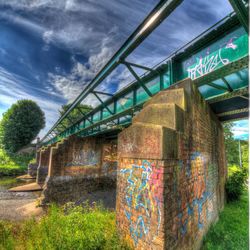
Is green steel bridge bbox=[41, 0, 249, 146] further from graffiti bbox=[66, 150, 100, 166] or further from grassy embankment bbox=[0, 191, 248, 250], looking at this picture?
graffiti bbox=[66, 150, 100, 166]

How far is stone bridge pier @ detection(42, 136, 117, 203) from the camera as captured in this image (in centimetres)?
981

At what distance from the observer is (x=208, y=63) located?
3.31m

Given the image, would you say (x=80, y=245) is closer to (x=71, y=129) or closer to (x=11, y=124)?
(x=71, y=129)

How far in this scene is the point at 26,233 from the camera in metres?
4.27

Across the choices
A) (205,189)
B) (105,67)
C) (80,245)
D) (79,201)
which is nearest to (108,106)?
(105,67)

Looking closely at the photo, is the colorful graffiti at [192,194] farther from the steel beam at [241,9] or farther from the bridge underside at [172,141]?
the steel beam at [241,9]

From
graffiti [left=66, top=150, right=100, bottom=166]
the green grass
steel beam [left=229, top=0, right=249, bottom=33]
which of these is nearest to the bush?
the green grass

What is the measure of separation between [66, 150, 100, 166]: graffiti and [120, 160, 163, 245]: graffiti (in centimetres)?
878

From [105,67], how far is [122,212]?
4.08m

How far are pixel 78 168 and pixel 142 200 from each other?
9.35 metres

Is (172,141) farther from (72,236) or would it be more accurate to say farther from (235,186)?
(235,186)

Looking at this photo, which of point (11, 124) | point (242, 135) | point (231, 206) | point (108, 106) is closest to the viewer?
point (231, 206)

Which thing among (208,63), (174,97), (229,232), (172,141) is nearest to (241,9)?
(208,63)

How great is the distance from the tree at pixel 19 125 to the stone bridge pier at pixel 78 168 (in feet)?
85.2
